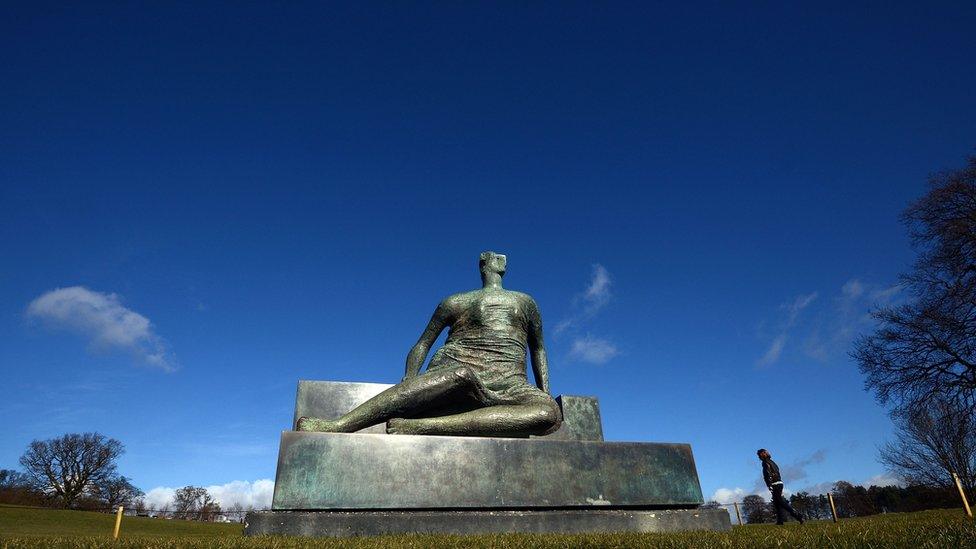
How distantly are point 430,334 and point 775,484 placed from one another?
27.2 ft

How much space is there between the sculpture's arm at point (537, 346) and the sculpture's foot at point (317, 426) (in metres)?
2.64

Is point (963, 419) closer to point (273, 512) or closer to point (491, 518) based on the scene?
point (491, 518)

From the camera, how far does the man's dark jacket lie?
34.2ft

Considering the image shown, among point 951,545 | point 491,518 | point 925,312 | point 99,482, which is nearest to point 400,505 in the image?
point 491,518

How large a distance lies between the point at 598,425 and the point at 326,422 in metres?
2.95

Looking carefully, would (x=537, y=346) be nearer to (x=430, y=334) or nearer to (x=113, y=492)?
(x=430, y=334)

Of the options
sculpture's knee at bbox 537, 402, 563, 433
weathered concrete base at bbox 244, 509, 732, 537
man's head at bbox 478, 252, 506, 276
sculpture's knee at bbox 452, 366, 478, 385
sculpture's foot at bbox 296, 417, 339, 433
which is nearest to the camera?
weathered concrete base at bbox 244, 509, 732, 537

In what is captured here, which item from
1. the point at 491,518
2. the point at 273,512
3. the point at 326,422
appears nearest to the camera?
the point at 273,512

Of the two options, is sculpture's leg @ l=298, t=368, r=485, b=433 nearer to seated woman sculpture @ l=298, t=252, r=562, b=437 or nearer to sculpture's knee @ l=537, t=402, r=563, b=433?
seated woman sculpture @ l=298, t=252, r=562, b=437

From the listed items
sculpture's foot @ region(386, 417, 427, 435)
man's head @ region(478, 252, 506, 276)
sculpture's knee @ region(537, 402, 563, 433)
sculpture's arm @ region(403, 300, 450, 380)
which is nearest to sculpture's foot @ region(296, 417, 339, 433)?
sculpture's foot @ region(386, 417, 427, 435)

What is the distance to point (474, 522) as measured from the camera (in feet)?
14.0

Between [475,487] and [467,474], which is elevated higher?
[467,474]

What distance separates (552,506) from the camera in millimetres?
A: 4484

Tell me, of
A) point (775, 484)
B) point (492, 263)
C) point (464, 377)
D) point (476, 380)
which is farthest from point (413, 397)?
point (775, 484)
